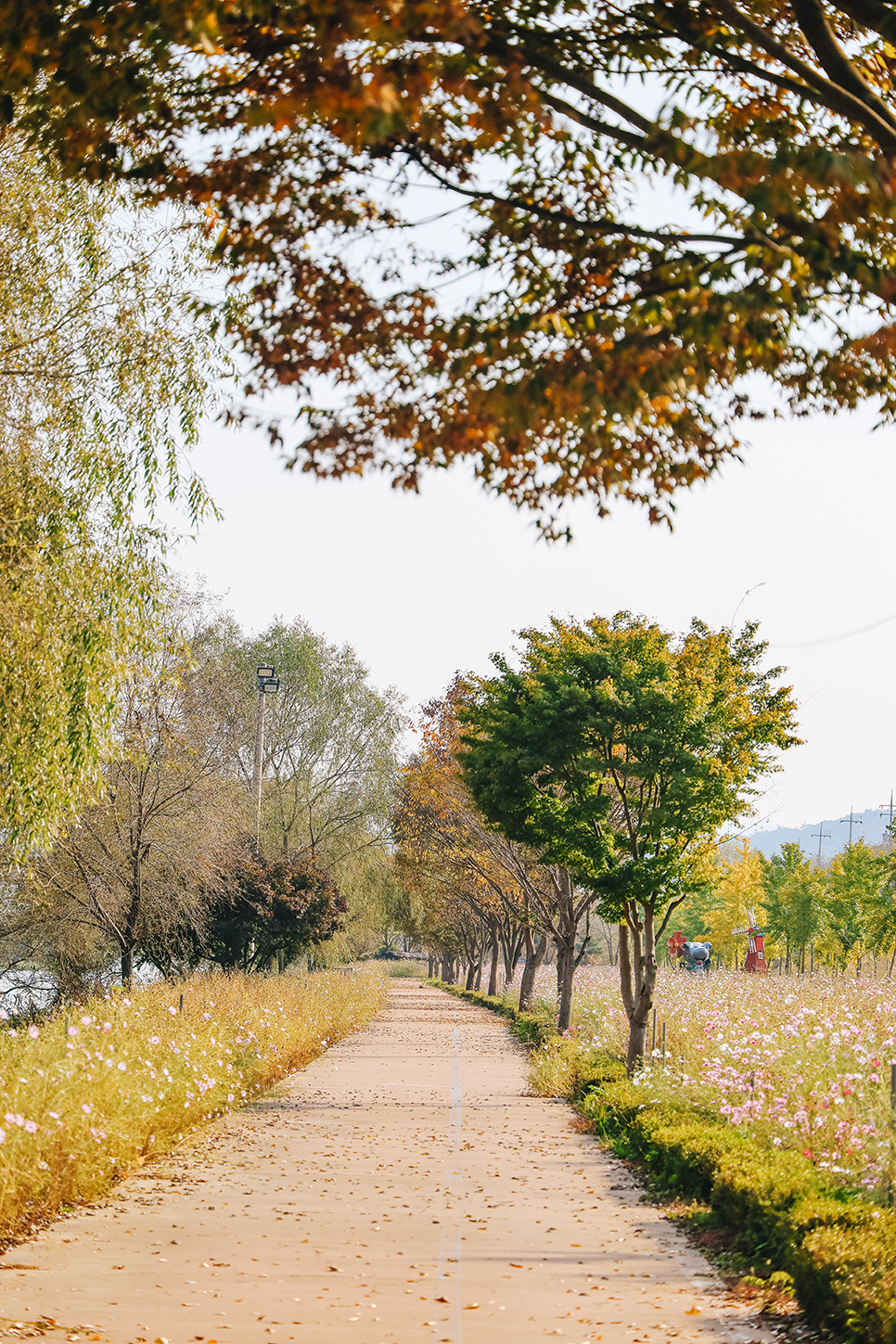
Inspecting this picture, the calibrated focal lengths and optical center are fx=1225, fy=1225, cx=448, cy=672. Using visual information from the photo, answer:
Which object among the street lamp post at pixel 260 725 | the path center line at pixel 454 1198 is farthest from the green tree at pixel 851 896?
the path center line at pixel 454 1198

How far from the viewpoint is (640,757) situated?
15906 millimetres

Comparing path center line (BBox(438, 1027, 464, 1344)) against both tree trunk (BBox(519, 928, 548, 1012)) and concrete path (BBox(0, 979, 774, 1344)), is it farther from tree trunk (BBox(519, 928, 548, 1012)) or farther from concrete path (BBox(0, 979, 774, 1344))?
tree trunk (BBox(519, 928, 548, 1012))

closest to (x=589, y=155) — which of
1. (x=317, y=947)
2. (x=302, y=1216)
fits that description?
(x=302, y=1216)

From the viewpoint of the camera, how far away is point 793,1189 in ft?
25.4

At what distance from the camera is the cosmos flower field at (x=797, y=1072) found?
347 inches

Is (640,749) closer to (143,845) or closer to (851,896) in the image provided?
(143,845)

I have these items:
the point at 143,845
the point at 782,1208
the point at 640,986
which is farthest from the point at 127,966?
the point at 782,1208

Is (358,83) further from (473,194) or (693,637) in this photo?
(693,637)

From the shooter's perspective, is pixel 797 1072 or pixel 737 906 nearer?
pixel 797 1072

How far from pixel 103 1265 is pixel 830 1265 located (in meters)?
3.97

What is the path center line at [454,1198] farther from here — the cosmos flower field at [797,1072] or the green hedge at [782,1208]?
the cosmos flower field at [797,1072]

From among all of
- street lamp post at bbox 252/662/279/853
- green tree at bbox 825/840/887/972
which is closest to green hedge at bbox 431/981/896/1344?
street lamp post at bbox 252/662/279/853

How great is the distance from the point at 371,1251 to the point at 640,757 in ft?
29.9

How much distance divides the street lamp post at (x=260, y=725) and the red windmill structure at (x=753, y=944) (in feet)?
90.7
